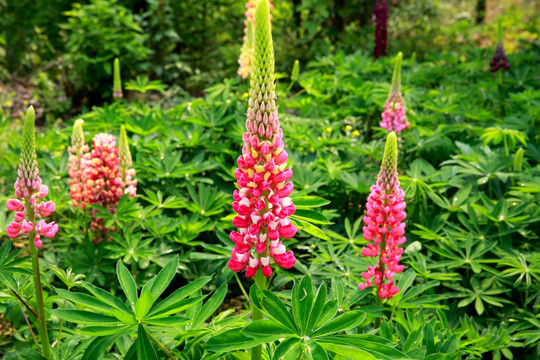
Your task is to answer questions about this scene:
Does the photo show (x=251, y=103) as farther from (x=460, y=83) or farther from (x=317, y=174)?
(x=460, y=83)

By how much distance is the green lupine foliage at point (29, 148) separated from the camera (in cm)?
191

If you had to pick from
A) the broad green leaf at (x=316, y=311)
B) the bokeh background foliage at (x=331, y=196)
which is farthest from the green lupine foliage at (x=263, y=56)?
the broad green leaf at (x=316, y=311)

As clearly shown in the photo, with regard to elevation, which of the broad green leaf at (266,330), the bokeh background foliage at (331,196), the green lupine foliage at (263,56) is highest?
the green lupine foliage at (263,56)

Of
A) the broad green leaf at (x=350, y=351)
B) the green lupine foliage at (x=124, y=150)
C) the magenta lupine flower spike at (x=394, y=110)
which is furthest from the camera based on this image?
the magenta lupine flower spike at (x=394, y=110)

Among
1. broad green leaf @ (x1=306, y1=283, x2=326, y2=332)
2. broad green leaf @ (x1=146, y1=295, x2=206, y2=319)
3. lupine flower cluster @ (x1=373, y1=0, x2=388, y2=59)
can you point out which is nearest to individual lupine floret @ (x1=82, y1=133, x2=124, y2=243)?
broad green leaf @ (x1=146, y1=295, x2=206, y2=319)

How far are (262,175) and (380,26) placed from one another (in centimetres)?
519

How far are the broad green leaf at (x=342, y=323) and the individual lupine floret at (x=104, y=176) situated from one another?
194 centimetres

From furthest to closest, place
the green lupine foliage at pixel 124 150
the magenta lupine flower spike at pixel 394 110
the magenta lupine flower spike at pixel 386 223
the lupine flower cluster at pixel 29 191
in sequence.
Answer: the magenta lupine flower spike at pixel 394 110 < the green lupine foliage at pixel 124 150 < the magenta lupine flower spike at pixel 386 223 < the lupine flower cluster at pixel 29 191

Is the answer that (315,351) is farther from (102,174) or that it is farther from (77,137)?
(77,137)

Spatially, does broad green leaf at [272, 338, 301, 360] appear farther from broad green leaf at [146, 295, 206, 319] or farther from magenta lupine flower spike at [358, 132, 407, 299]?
magenta lupine flower spike at [358, 132, 407, 299]

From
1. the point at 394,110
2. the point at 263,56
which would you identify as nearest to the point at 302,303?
the point at 263,56

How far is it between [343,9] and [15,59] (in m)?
6.12

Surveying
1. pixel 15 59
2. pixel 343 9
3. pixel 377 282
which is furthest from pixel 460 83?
pixel 15 59

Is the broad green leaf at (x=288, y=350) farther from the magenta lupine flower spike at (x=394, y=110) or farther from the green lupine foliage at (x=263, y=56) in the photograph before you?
the magenta lupine flower spike at (x=394, y=110)
